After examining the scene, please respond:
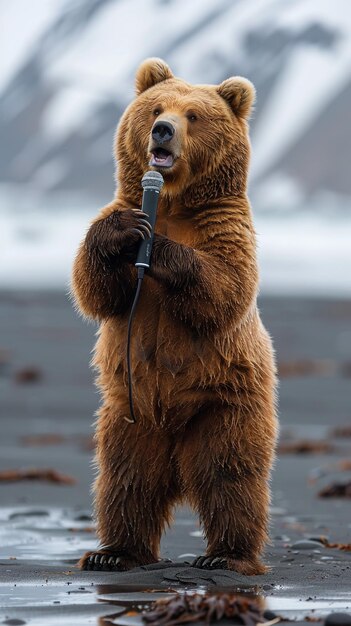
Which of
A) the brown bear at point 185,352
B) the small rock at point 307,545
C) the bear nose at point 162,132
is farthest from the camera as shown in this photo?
the small rock at point 307,545

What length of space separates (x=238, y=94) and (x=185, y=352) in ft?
4.09

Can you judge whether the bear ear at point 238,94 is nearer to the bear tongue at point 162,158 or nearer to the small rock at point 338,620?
the bear tongue at point 162,158

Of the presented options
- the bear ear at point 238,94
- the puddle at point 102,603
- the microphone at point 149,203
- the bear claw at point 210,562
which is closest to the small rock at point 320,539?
the bear claw at point 210,562

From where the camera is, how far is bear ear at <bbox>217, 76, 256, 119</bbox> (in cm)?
673

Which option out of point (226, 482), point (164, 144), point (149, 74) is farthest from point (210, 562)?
point (149, 74)

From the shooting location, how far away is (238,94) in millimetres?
6742

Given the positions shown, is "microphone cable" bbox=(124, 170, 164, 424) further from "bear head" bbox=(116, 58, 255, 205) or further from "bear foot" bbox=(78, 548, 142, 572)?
"bear foot" bbox=(78, 548, 142, 572)

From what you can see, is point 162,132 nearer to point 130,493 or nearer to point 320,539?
point 130,493

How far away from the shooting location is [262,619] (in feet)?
16.5

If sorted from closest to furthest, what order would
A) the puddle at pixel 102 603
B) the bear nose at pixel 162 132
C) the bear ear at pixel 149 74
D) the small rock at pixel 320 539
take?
the puddle at pixel 102 603, the bear nose at pixel 162 132, the bear ear at pixel 149 74, the small rock at pixel 320 539

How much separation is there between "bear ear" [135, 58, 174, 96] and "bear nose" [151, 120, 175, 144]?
2.27 ft

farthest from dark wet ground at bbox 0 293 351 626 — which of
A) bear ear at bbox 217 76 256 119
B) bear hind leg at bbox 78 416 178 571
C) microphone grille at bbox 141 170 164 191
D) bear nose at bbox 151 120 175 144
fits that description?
bear ear at bbox 217 76 256 119

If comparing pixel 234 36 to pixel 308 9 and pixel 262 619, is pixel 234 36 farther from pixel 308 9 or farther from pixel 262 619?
pixel 262 619

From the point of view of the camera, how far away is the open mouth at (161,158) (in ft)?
20.5
